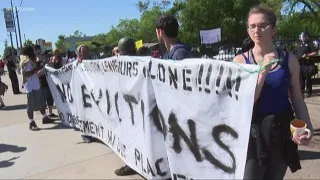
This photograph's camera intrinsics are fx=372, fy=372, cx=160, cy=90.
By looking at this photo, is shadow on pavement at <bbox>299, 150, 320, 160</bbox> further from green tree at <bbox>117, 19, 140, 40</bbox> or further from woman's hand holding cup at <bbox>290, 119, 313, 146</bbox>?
green tree at <bbox>117, 19, 140, 40</bbox>

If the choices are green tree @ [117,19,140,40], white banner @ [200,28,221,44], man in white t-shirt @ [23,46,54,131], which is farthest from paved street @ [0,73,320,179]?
green tree @ [117,19,140,40]

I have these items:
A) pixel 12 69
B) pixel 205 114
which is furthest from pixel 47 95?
pixel 12 69

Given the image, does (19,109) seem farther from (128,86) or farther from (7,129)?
(128,86)

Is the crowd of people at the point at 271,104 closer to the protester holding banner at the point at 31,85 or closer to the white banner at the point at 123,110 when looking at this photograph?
the white banner at the point at 123,110

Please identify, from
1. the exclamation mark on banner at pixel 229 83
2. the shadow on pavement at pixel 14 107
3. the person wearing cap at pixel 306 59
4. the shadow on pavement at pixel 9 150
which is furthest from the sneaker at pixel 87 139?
the shadow on pavement at pixel 14 107

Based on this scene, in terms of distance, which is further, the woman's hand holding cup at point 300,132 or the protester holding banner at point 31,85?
the protester holding banner at point 31,85

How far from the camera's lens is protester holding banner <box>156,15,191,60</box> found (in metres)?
3.68

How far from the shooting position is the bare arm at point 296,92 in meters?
2.56

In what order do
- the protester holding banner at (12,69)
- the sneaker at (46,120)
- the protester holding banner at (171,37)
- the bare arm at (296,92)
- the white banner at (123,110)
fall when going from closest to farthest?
the bare arm at (296,92), the protester holding banner at (171,37), the white banner at (123,110), the sneaker at (46,120), the protester holding banner at (12,69)

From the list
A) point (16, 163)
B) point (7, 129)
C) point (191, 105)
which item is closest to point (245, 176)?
point (191, 105)

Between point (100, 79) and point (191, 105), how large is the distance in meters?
2.68

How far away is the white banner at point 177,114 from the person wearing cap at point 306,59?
5.08m

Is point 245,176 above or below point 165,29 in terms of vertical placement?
below

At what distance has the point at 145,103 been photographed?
13.0 ft
